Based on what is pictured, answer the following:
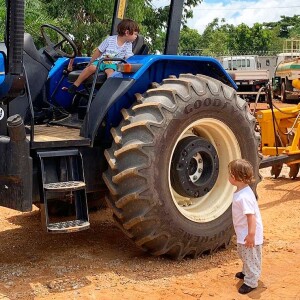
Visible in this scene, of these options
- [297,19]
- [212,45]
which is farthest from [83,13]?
[297,19]

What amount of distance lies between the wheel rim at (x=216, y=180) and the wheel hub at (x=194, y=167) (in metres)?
0.04

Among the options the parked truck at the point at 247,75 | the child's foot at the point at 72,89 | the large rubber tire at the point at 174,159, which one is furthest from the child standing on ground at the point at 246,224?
the parked truck at the point at 247,75

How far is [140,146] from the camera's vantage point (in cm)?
470

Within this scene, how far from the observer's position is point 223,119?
5391 mm

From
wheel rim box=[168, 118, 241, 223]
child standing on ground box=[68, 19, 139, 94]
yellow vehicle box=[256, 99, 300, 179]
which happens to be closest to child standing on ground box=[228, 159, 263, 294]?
wheel rim box=[168, 118, 241, 223]

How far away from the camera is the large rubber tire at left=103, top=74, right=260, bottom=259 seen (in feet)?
15.6

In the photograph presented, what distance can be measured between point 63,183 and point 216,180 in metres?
1.52

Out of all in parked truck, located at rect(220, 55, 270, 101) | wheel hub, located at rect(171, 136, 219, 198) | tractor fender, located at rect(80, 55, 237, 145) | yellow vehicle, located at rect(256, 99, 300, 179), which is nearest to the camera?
tractor fender, located at rect(80, 55, 237, 145)

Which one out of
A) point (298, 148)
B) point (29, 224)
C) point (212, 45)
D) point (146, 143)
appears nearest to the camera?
point (146, 143)

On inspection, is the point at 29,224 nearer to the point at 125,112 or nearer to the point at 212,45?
the point at 125,112

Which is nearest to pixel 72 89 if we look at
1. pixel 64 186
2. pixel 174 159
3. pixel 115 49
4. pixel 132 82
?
pixel 115 49

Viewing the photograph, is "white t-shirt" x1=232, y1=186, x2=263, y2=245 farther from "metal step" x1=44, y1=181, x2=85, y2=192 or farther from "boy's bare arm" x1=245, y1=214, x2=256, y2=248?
"metal step" x1=44, y1=181, x2=85, y2=192

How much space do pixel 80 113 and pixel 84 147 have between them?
3.55 feet

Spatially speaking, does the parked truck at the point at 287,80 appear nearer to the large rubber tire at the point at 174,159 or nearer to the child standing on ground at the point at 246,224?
the large rubber tire at the point at 174,159
